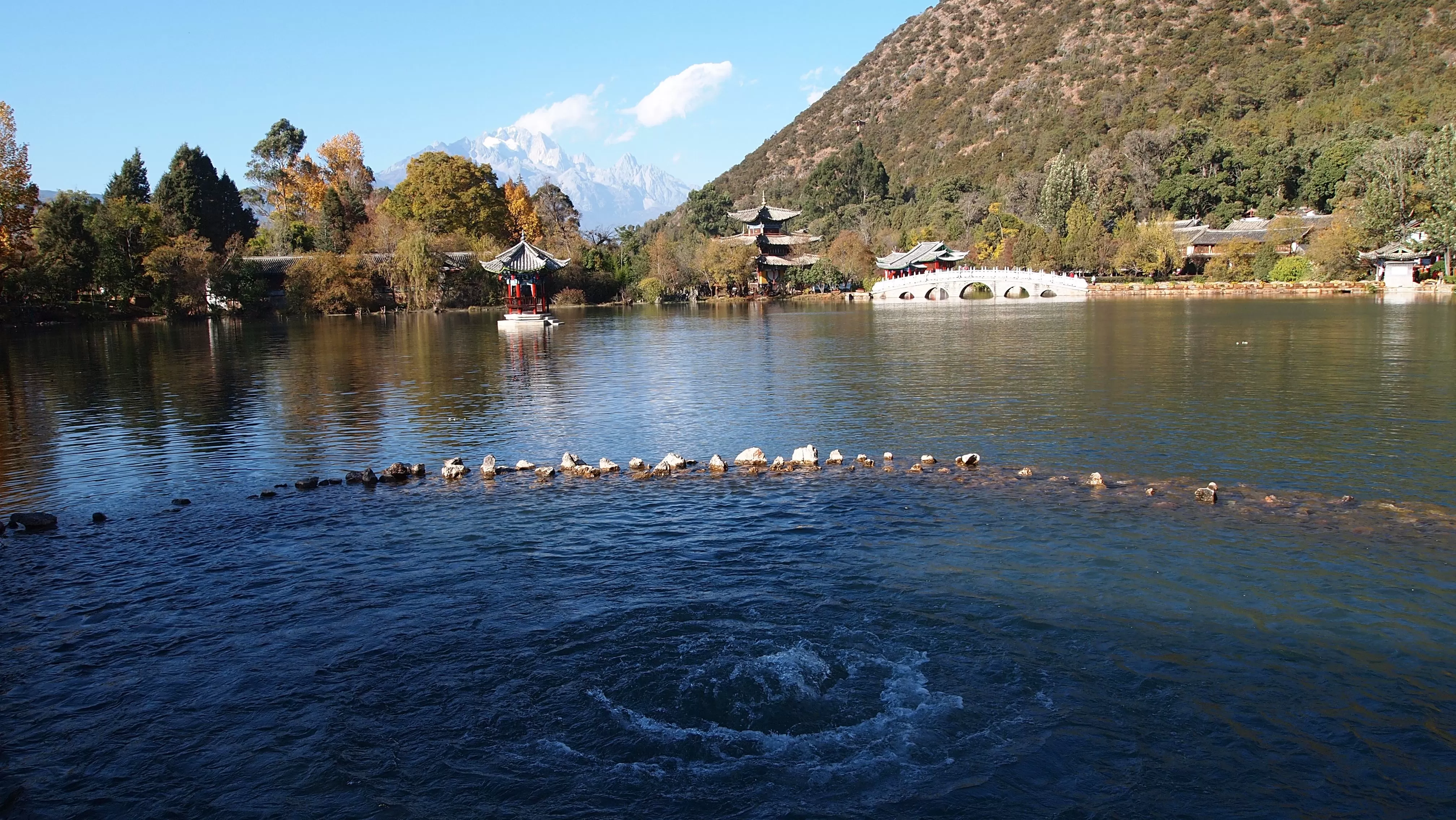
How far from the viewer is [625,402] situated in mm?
22844

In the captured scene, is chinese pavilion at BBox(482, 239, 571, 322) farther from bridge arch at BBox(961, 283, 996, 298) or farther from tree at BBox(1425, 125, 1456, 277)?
tree at BBox(1425, 125, 1456, 277)

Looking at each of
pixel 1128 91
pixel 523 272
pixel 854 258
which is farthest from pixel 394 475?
pixel 1128 91

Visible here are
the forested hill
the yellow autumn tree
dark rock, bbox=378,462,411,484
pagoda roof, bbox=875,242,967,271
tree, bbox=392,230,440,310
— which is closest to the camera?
dark rock, bbox=378,462,411,484

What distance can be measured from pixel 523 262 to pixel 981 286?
44.1 metres

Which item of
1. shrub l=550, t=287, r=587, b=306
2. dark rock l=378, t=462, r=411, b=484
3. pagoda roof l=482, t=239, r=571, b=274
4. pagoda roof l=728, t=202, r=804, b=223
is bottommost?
dark rock l=378, t=462, r=411, b=484

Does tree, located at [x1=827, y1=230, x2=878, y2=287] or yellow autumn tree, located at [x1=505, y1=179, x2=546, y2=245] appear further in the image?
yellow autumn tree, located at [x1=505, y1=179, x2=546, y2=245]

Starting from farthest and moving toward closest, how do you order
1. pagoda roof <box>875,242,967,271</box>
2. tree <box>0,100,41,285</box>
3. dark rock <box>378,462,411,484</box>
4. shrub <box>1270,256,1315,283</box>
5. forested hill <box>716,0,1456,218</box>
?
forested hill <box>716,0,1456,218</box> → pagoda roof <box>875,242,967,271</box> → shrub <box>1270,256,1315,283</box> → tree <box>0,100,41,285</box> → dark rock <box>378,462,411,484</box>

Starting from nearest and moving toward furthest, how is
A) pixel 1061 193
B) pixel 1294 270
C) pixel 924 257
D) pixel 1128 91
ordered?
1. pixel 1294 270
2. pixel 924 257
3. pixel 1061 193
4. pixel 1128 91

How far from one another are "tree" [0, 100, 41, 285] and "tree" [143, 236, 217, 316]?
22.6ft

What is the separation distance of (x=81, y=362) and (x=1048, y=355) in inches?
1386

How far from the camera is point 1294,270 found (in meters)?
65.2

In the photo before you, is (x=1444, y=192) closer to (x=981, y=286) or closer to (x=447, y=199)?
(x=981, y=286)

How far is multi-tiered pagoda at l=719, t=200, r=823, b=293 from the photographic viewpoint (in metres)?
90.4

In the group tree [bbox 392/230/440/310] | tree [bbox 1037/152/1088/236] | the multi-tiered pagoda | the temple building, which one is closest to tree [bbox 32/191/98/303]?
tree [bbox 392/230/440/310]
